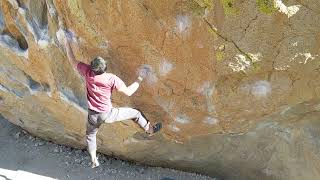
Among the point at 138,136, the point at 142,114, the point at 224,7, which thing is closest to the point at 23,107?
the point at 138,136

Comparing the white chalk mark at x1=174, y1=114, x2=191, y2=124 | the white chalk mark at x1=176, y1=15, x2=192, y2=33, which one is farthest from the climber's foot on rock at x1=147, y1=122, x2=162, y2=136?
the white chalk mark at x1=176, y1=15, x2=192, y2=33

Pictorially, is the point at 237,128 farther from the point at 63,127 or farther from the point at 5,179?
the point at 5,179

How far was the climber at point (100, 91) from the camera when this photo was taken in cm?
580

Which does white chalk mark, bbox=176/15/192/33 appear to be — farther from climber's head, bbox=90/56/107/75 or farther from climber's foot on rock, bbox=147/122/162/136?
climber's foot on rock, bbox=147/122/162/136

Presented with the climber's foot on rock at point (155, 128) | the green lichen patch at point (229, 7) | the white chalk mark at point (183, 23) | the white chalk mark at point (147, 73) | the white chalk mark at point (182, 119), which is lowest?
the climber's foot on rock at point (155, 128)

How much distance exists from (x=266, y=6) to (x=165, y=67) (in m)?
1.39

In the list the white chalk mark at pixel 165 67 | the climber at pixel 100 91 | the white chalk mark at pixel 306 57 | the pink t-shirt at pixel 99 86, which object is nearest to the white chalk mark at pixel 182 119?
the climber at pixel 100 91

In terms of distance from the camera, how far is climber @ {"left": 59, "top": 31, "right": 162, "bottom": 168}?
5.80 m

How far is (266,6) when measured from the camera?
539cm

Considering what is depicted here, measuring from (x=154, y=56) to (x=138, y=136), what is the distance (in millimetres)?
1910

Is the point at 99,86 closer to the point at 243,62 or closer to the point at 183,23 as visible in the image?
the point at 183,23

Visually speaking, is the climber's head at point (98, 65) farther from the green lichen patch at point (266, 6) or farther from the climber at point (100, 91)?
the green lichen patch at point (266, 6)

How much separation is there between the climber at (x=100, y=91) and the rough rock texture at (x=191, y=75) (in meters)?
0.26

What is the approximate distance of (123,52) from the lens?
6.26 m
